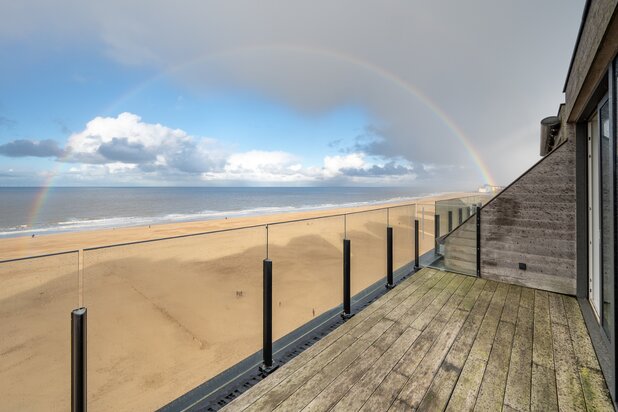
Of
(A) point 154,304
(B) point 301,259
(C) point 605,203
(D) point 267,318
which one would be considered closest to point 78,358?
(A) point 154,304

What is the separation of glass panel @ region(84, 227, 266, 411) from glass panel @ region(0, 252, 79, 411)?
11cm

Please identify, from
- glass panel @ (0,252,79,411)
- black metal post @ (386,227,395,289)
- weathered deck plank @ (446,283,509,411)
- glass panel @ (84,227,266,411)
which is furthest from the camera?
black metal post @ (386,227,395,289)

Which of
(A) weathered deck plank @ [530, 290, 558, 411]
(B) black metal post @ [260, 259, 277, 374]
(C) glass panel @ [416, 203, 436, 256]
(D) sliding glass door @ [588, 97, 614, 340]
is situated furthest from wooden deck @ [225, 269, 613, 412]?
(C) glass panel @ [416, 203, 436, 256]

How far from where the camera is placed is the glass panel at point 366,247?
3.24 m

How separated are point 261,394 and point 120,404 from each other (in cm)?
175

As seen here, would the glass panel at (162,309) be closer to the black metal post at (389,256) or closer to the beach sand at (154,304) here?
the beach sand at (154,304)

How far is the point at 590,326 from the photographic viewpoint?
262 cm

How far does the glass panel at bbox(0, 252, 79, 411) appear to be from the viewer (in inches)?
48.6

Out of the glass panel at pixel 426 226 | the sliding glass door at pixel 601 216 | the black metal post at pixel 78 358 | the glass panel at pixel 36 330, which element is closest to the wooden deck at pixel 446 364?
the sliding glass door at pixel 601 216

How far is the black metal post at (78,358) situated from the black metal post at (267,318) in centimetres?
112

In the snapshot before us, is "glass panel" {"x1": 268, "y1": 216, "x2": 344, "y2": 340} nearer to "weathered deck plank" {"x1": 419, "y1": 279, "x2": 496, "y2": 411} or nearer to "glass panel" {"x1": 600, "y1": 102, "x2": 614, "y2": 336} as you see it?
"weathered deck plank" {"x1": 419, "y1": 279, "x2": 496, "y2": 411}

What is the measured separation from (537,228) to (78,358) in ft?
16.3

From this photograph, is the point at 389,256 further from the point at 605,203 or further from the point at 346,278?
the point at 605,203

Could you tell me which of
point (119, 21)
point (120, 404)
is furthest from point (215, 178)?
point (120, 404)
